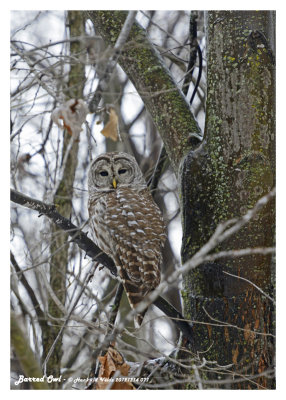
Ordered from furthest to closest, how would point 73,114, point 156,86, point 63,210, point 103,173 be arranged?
point 63,210, point 103,173, point 156,86, point 73,114

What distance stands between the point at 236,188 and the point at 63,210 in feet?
3.10

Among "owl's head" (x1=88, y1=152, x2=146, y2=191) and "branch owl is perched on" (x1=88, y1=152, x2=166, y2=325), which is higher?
"owl's head" (x1=88, y1=152, x2=146, y2=191)

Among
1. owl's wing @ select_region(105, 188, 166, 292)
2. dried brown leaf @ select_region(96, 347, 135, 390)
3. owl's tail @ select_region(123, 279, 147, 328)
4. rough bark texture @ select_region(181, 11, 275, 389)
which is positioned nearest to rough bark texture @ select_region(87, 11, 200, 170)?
rough bark texture @ select_region(181, 11, 275, 389)

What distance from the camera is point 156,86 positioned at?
7.04ft

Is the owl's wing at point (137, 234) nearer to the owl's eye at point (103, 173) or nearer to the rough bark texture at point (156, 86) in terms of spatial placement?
the owl's eye at point (103, 173)

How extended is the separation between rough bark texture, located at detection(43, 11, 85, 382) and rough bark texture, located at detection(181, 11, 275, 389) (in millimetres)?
537

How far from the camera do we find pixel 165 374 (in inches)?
77.0

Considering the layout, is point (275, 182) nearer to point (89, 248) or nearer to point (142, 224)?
point (142, 224)

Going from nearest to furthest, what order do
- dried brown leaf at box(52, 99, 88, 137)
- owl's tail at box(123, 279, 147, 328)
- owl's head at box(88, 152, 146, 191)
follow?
dried brown leaf at box(52, 99, 88, 137) < owl's tail at box(123, 279, 147, 328) < owl's head at box(88, 152, 146, 191)

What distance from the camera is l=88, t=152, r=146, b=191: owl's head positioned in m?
2.31

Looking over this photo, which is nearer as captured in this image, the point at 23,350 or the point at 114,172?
the point at 23,350

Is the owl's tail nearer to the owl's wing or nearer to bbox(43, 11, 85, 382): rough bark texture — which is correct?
the owl's wing

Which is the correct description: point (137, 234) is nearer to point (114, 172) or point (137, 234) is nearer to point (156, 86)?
point (114, 172)

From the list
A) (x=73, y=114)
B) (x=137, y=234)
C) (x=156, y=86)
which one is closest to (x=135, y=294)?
(x=137, y=234)
